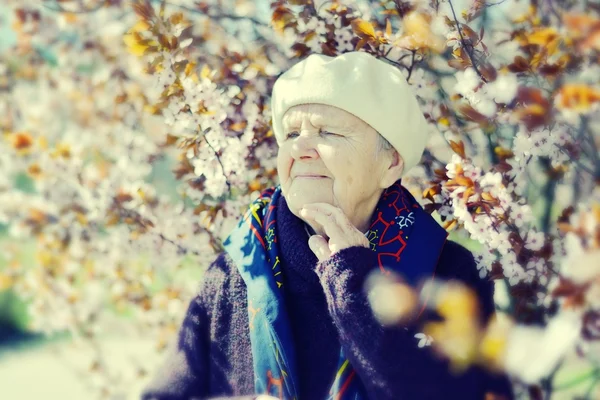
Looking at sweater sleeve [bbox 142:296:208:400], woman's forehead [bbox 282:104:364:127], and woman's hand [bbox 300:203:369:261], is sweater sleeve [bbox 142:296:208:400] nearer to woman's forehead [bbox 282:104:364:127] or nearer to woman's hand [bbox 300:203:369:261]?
woman's hand [bbox 300:203:369:261]

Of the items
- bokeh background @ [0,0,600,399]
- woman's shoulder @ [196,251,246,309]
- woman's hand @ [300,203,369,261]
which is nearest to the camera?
bokeh background @ [0,0,600,399]

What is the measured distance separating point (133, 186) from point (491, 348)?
6.02ft

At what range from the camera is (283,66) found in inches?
95.1

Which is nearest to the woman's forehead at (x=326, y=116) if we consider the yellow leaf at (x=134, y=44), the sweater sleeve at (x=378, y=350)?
the sweater sleeve at (x=378, y=350)

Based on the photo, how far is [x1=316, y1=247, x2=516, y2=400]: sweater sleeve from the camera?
1.58 metres

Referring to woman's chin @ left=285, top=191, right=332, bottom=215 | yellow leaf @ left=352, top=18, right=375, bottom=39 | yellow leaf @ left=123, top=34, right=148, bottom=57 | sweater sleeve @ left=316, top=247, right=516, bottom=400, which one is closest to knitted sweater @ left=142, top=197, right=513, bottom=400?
sweater sleeve @ left=316, top=247, right=516, bottom=400

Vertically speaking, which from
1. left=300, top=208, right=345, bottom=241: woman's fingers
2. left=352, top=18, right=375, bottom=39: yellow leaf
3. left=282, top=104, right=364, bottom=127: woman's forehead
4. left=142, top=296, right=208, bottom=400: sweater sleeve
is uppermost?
left=352, top=18, right=375, bottom=39: yellow leaf

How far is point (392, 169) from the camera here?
1.90 meters

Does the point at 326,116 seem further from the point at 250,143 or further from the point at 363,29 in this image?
the point at 250,143

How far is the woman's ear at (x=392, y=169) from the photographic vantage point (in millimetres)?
1897

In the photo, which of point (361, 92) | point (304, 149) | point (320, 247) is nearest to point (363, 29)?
point (361, 92)

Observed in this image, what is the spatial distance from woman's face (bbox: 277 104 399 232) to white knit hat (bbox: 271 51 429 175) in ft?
0.13

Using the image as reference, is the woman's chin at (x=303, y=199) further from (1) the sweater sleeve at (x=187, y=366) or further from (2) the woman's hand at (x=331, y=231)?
(1) the sweater sleeve at (x=187, y=366)

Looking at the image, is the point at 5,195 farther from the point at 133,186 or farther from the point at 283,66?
the point at 283,66
